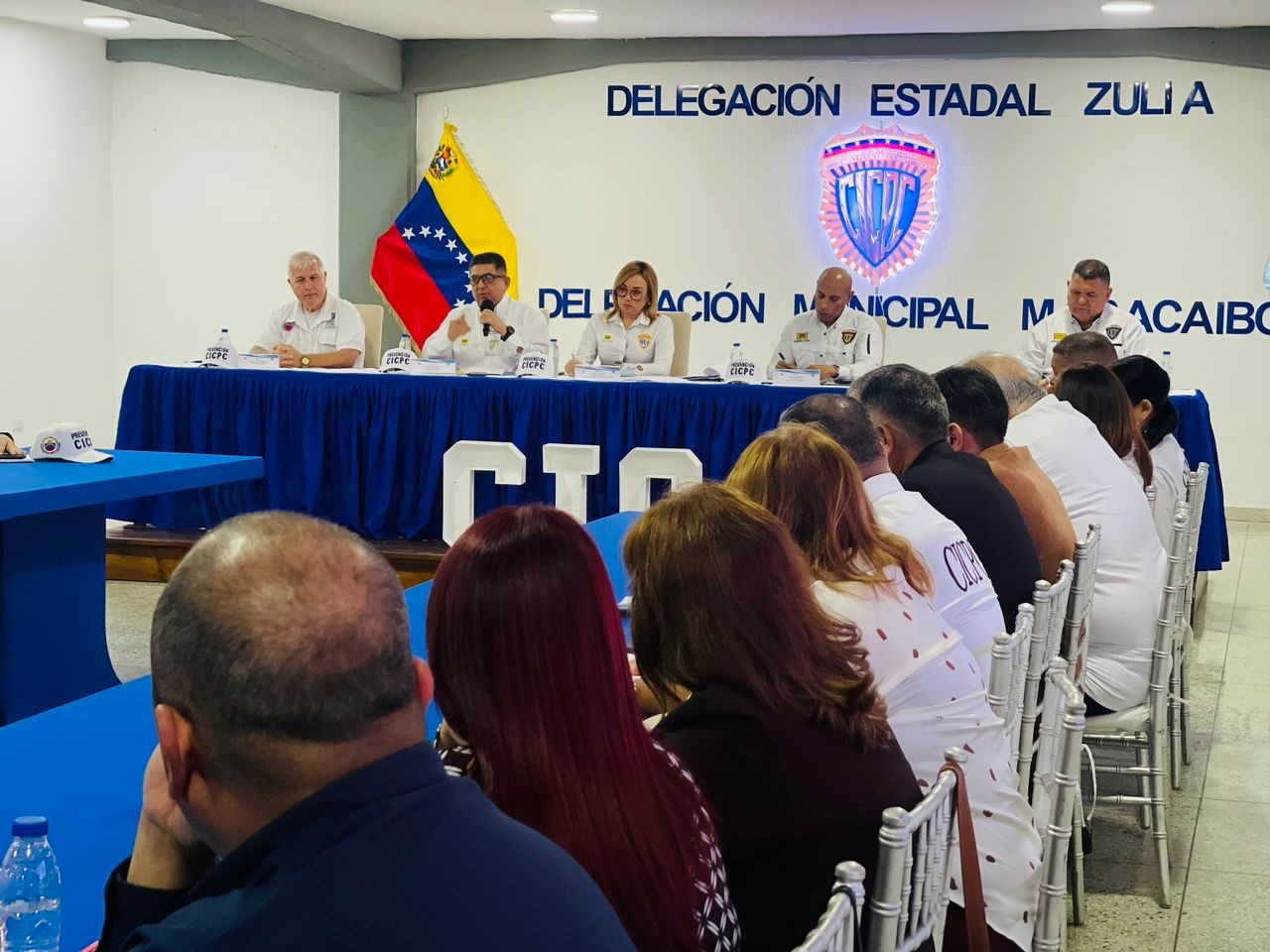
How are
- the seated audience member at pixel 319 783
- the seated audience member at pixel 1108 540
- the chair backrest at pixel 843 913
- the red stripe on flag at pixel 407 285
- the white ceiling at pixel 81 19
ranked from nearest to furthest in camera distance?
1. the seated audience member at pixel 319 783
2. the chair backrest at pixel 843 913
3. the seated audience member at pixel 1108 540
4. the white ceiling at pixel 81 19
5. the red stripe on flag at pixel 407 285

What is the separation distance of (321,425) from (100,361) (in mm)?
4347

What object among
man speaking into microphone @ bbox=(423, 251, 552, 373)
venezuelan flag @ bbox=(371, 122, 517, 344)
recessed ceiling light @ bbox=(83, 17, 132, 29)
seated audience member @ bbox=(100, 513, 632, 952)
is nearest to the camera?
seated audience member @ bbox=(100, 513, 632, 952)

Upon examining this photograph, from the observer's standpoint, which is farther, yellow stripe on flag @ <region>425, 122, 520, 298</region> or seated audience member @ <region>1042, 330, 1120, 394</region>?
yellow stripe on flag @ <region>425, 122, 520, 298</region>

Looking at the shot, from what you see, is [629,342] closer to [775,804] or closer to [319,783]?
[775,804]

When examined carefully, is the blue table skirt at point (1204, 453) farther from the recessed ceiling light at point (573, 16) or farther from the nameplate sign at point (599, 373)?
the recessed ceiling light at point (573, 16)

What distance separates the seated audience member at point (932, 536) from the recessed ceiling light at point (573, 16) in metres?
5.97

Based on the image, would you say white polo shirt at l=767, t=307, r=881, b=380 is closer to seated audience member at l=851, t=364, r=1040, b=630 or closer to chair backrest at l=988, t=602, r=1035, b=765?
seated audience member at l=851, t=364, r=1040, b=630

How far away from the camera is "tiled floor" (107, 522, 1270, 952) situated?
2.84 metres

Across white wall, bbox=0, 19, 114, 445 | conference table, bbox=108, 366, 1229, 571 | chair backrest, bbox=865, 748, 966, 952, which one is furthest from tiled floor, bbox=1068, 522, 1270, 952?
white wall, bbox=0, 19, 114, 445

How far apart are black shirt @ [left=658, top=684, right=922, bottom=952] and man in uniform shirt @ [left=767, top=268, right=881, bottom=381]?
5506 millimetres

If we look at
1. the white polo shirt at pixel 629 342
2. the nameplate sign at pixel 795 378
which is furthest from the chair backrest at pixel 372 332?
the nameplate sign at pixel 795 378

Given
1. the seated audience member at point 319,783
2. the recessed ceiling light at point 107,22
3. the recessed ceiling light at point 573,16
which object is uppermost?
the recessed ceiling light at point 107,22

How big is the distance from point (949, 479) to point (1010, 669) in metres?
0.81

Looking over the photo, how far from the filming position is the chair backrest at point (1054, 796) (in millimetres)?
1865
